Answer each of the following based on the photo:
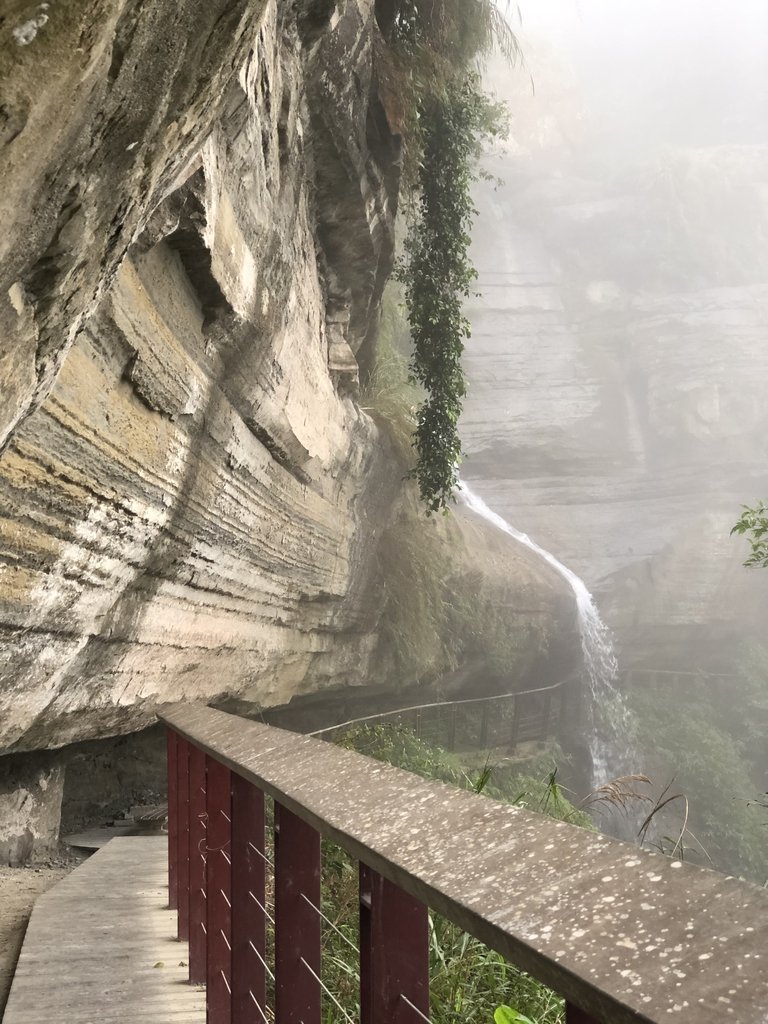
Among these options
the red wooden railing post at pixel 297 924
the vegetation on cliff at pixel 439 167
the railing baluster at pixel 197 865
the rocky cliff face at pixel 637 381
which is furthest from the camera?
the rocky cliff face at pixel 637 381

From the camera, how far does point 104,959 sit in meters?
3.03

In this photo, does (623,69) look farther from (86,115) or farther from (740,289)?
(86,115)

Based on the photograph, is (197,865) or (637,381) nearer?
(197,865)

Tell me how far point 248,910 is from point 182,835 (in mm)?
1676

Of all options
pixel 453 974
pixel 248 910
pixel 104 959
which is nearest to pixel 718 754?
pixel 453 974

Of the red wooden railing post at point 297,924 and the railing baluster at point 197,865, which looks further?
the railing baluster at point 197,865

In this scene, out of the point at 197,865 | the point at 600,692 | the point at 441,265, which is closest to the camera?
the point at 197,865

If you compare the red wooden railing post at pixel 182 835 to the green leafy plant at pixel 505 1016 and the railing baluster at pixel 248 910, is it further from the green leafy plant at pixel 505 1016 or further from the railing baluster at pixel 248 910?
the green leafy plant at pixel 505 1016

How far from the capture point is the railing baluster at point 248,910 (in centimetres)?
188

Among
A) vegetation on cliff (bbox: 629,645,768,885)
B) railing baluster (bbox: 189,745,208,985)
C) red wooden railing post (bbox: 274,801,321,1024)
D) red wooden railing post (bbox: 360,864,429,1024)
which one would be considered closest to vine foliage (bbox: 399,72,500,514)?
railing baluster (bbox: 189,745,208,985)

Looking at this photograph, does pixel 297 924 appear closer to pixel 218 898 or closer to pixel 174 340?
pixel 218 898

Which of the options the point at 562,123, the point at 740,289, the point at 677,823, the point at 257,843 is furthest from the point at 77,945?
the point at 562,123

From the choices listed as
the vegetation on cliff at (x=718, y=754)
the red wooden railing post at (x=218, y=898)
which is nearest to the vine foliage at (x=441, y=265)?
the red wooden railing post at (x=218, y=898)

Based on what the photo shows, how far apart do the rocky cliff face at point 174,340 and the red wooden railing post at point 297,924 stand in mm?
1112
